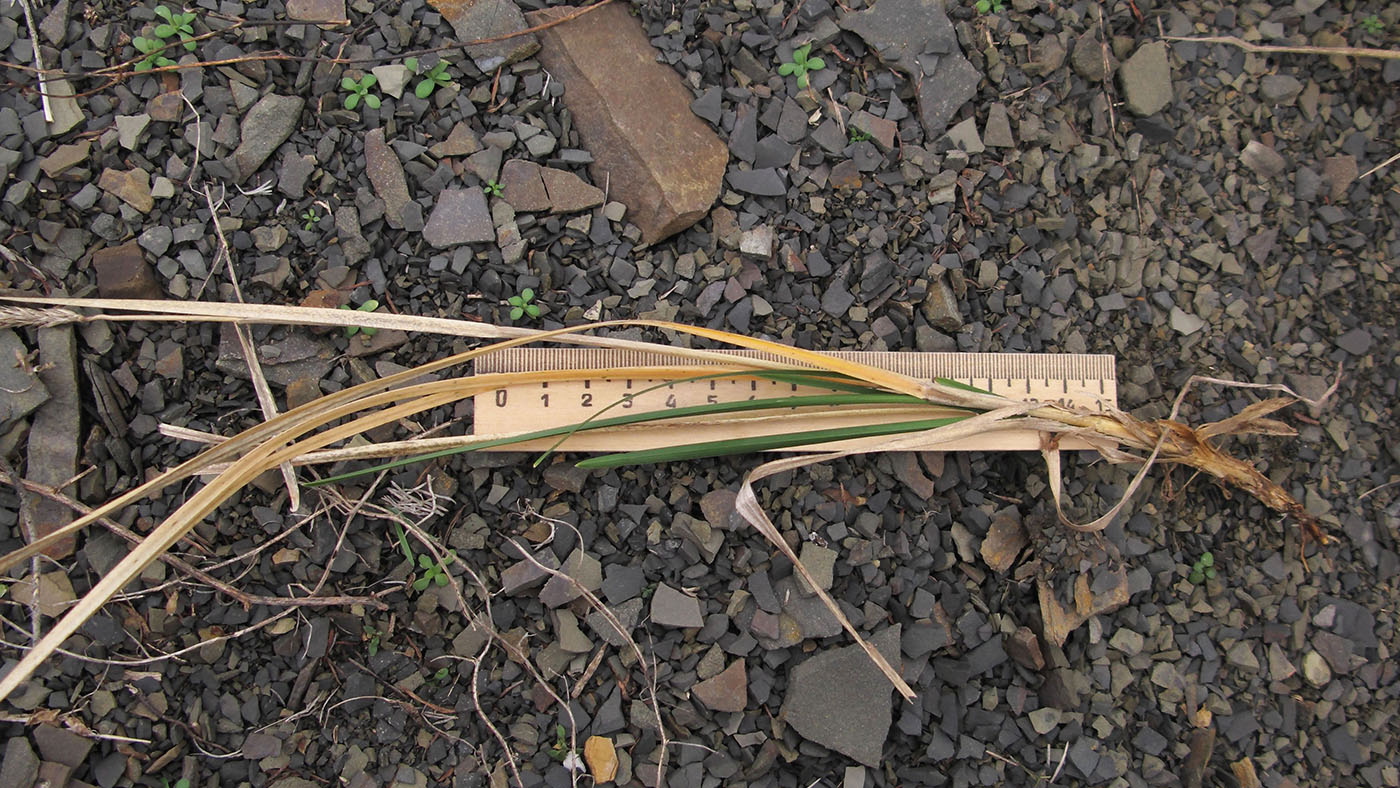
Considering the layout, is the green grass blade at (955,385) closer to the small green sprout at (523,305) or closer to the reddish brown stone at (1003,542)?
the reddish brown stone at (1003,542)

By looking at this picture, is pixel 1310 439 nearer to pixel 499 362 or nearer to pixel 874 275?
pixel 874 275

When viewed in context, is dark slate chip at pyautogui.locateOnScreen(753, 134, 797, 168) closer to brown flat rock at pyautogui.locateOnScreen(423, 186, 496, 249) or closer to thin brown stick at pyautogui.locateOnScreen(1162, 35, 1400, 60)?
brown flat rock at pyautogui.locateOnScreen(423, 186, 496, 249)

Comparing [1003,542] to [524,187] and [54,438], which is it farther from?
[54,438]

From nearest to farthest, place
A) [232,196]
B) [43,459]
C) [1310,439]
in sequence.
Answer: [43,459], [232,196], [1310,439]

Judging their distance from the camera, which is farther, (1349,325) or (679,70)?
(1349,325)

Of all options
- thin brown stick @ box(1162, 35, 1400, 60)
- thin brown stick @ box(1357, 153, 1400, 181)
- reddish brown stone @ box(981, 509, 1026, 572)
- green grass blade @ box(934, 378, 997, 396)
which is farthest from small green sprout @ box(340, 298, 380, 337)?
thin brown stick @ box(1357, 153, 1400, 181)

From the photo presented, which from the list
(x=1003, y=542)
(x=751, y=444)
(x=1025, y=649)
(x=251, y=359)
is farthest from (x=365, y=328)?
(x=1025, y=649)

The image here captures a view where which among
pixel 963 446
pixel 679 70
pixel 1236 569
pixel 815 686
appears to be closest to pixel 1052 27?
pixel 679 70
